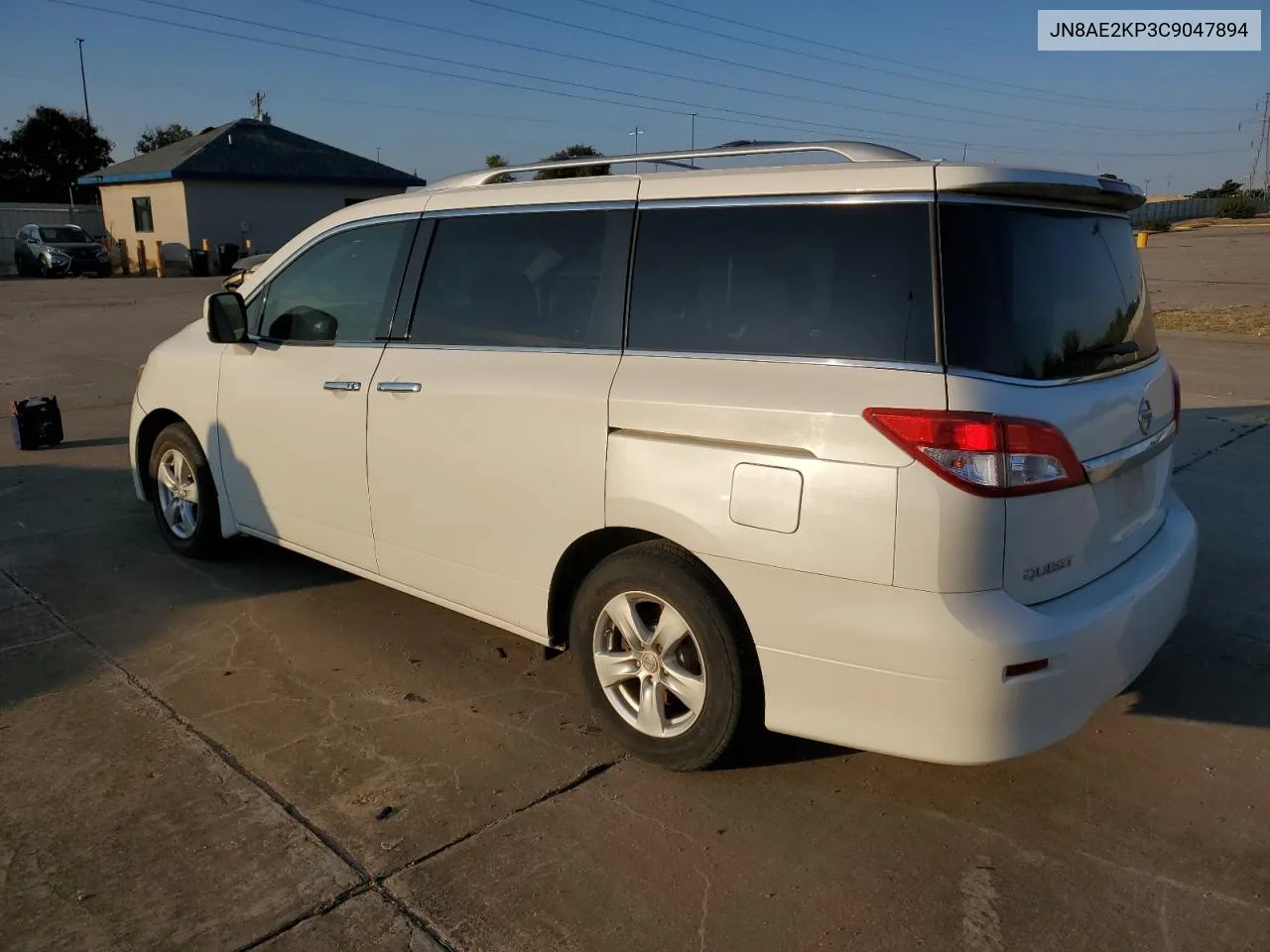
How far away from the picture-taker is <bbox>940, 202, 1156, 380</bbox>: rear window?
2777 millimetres

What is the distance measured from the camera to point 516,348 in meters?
3.78

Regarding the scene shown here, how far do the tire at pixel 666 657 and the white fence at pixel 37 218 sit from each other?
40.3 meters

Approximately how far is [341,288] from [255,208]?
109ft

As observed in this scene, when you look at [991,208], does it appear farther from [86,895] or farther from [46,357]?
[46,357]

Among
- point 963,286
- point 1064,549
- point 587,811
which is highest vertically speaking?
point 963,286

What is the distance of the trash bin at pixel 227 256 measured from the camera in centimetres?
3241

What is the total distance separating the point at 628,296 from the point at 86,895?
2.44 meters

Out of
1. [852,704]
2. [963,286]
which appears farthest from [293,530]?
[963,286]

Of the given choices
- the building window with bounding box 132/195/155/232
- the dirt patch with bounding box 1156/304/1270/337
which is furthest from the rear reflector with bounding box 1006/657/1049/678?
the building window with bounding box 132/195/155/232

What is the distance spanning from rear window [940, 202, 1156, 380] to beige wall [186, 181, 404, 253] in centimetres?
3265

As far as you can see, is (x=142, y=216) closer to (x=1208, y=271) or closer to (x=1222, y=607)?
(x=1208, y=271)

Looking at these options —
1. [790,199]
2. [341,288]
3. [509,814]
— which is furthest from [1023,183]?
[341,288]

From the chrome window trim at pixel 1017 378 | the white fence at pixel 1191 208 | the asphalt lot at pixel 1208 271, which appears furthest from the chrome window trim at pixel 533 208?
the white fence at pixel 1191 208

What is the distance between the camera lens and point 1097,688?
295 cm
